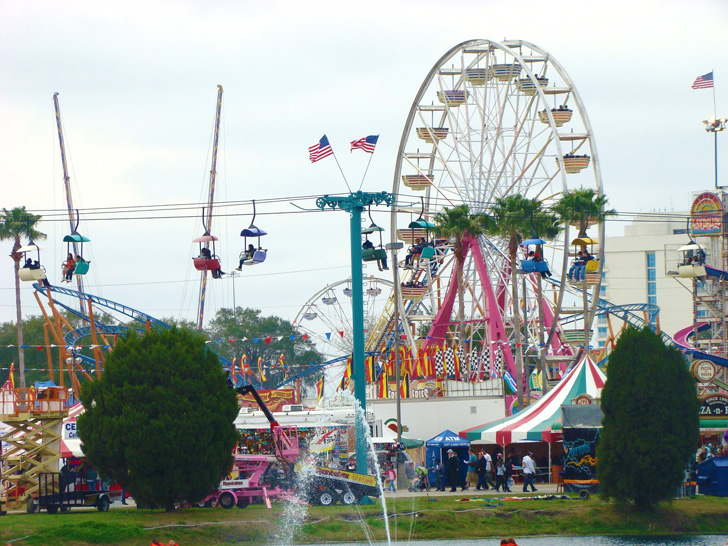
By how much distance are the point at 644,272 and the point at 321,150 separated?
142 meters

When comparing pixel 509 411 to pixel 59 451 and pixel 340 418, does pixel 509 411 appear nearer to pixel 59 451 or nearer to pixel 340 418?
pixel 340 418

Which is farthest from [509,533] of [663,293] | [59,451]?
[663,293]

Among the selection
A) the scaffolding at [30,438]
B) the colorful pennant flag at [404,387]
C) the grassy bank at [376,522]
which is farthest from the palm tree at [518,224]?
the scaffolding at [30,438]

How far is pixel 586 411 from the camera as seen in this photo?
130 ft

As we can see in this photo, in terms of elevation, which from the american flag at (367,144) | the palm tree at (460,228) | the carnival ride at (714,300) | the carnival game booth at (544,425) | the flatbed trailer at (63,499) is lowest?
the flatbed trailer at (63,499)

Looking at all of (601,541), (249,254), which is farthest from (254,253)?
(601,541)

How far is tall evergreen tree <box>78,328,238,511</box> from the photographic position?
106ft

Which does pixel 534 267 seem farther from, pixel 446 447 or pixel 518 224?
pixel 446 447

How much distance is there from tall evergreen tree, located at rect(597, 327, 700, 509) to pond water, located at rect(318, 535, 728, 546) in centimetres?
132

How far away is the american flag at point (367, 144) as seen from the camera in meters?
42.4

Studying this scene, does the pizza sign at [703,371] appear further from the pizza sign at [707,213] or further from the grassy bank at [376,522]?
the pizza sign at [707,213]

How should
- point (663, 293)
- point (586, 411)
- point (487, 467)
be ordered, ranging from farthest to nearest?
point (663, 293) → point (487, 467) → point (586, 411)

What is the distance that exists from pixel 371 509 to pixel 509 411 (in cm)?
2098

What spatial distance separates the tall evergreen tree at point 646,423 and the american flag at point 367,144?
522 inches
